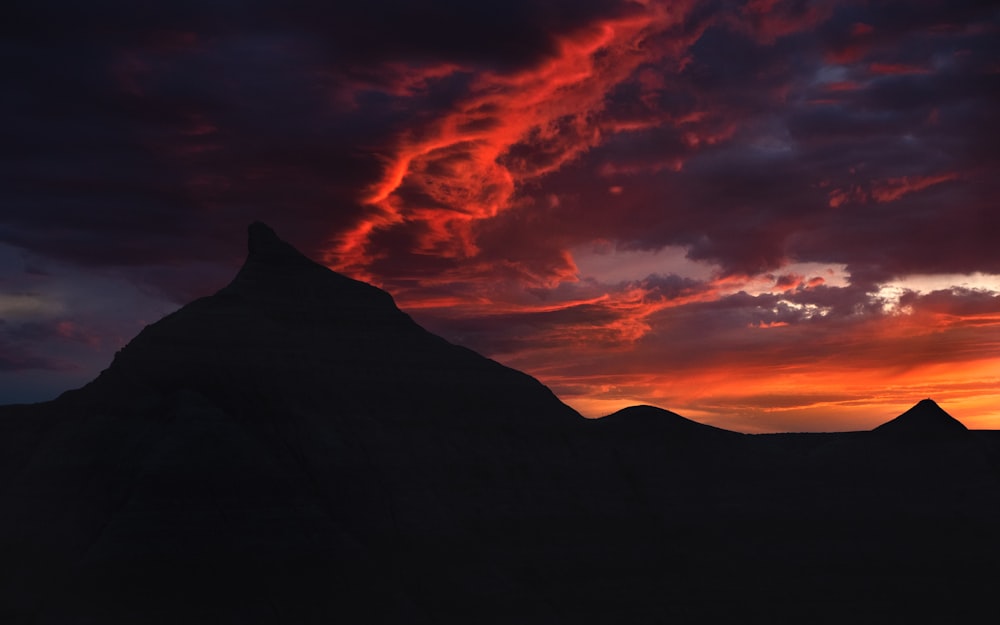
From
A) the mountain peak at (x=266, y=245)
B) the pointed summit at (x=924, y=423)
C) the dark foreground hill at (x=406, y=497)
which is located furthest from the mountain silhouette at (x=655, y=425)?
the mountain peak at (x=266, y=245)

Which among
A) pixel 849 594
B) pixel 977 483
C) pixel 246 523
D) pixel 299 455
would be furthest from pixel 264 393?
pixel 977 483

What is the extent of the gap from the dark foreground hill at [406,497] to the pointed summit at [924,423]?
1630 mm

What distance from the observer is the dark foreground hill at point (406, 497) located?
7631 cm

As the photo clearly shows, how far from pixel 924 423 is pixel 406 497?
6343 centimetres

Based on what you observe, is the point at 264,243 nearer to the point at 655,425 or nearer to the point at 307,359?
the point at 307,359

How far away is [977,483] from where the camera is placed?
358 feet

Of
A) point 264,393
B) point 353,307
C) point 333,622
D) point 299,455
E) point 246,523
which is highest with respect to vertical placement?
point 353,307

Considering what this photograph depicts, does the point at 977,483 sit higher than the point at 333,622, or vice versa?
the point at 977,483

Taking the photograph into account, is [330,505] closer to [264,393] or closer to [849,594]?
[264,393]

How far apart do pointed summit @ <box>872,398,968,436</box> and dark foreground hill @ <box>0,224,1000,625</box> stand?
1630 millimetres

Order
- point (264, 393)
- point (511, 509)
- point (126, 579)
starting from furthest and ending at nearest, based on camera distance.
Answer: point (511, 509) → point (264, 393) → point (126, 579)

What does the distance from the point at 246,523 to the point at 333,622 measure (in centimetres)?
1009

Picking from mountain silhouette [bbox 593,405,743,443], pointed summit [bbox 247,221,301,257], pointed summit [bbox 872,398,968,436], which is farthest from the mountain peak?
pointed summit [bbox 872,398,968,436]

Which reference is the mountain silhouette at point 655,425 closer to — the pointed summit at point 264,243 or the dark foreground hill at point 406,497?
the dark foreground hill at point 406,497
